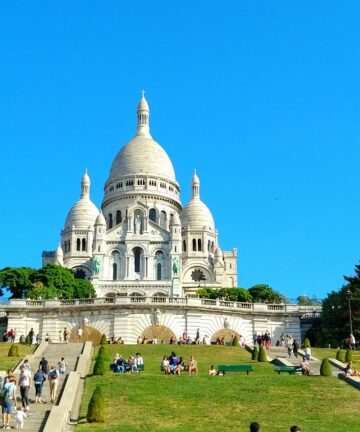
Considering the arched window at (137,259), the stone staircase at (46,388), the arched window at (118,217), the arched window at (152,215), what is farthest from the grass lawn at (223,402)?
the arched window at (118,217)

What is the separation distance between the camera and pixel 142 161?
127188mm

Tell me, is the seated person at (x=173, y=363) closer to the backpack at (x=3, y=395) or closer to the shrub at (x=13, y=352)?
the shrub at (x=13, y=352)

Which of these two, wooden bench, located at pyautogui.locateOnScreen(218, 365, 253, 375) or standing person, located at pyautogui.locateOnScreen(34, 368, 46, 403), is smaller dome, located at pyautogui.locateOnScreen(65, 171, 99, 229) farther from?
standing person, located at pyautogui.locateOnScreen(34, 368, 46, 403)

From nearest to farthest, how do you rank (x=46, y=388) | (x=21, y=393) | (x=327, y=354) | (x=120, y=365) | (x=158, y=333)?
(x=21, y=393) < (x=46, y=388) < (x=120, y=365) < (x=327, y=354) < (x=158, y=333)

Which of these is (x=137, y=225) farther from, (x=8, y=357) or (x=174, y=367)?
(x=174, y=367)

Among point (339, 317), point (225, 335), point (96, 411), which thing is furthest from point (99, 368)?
point (339, 317)

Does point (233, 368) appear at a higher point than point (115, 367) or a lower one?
lower

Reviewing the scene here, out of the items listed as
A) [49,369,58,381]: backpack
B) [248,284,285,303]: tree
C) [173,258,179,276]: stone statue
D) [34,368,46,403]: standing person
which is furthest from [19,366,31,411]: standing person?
[173,258,179,276]: stone statue

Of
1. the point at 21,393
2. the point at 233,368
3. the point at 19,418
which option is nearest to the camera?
the point at 19,418

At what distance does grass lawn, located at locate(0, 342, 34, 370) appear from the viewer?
3466 centimetres

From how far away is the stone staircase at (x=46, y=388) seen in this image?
22425 mm

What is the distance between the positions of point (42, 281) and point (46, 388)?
6279 cm

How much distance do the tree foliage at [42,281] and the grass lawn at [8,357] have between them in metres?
40.8

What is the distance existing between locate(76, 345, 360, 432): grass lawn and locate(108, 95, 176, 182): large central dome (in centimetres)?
9447
